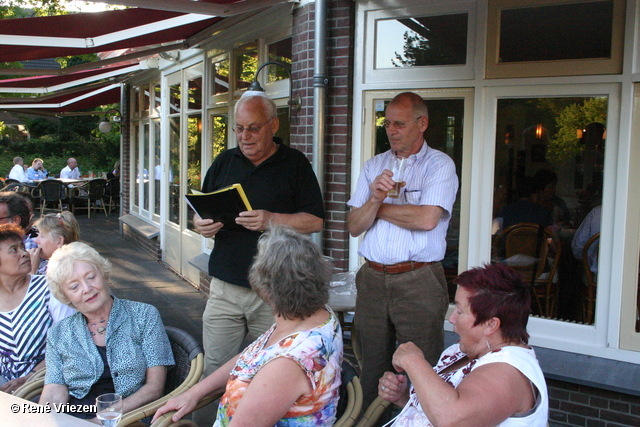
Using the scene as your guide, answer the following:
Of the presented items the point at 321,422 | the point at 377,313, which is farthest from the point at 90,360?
the point at 377,313

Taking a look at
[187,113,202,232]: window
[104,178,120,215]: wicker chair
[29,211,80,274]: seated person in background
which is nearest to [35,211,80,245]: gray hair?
[29,211,80,274]: seated person in background

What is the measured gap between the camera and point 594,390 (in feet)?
10.3

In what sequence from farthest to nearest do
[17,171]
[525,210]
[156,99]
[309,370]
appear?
[17,171]
[156,99]
[525,210]
[309,370]

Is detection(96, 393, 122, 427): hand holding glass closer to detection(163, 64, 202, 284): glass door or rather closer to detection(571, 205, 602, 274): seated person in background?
detection(571, 205, 602, 274): seated person in background

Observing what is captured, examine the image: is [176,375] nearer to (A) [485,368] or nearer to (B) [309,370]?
(B) [309,370]

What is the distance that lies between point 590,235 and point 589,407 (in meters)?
0.97

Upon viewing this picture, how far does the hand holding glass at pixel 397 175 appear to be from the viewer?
2580mm

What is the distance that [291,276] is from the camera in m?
1.92

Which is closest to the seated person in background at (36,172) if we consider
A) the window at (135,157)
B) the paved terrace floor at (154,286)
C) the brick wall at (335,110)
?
the window at (135,157)

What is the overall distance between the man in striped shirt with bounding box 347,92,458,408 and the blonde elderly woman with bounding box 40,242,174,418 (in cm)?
102

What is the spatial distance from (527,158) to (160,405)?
8.46ft

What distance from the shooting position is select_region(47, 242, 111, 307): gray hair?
2.47 meters

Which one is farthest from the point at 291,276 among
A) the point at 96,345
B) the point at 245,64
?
the point at 245,64

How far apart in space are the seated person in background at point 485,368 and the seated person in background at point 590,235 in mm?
1743
